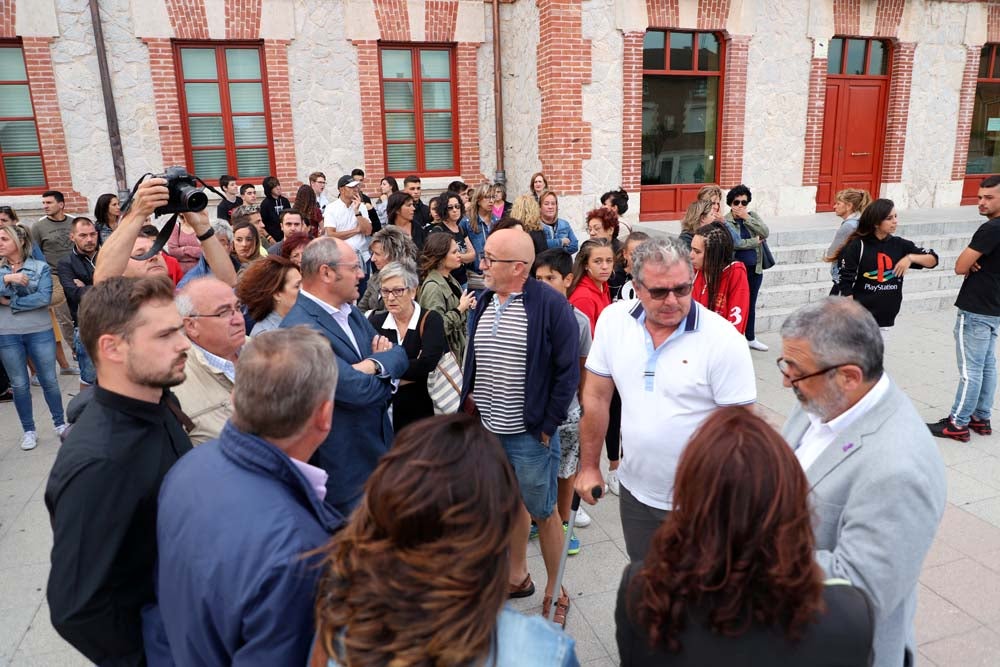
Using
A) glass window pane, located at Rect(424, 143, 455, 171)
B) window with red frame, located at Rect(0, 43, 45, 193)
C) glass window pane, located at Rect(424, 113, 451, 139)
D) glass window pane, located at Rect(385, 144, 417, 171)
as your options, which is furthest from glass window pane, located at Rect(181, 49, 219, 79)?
glass window pane, located at Rect(424, 143, 455, 171)

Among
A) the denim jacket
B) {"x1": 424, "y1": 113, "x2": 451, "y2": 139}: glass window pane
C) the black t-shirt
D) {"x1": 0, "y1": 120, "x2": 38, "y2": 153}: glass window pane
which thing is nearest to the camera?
the black t-shirt

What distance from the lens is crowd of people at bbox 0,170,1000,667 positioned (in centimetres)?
124

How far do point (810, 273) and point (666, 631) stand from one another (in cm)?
911

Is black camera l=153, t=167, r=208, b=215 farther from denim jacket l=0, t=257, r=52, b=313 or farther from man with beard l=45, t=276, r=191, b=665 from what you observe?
denim jacket l=0, t=257, r=52, b=313

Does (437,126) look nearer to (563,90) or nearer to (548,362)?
(563,90)

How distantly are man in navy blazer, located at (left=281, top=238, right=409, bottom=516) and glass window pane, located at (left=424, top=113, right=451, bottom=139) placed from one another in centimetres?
909

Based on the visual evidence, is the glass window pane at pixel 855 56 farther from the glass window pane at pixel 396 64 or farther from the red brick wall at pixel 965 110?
the glass window pane at pixel 396 64

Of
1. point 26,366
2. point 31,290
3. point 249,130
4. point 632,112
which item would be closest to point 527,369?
point 31,290

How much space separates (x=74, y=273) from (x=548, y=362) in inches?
197

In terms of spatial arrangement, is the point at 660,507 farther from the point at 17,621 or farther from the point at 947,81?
the point at 947,81

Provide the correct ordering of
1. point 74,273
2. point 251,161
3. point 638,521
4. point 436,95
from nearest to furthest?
point 638,521 < point 74,273 < point 251,161 < point 436,95

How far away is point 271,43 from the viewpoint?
1034 cm

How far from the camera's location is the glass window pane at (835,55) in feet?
39.2

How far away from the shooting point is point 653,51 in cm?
1102
